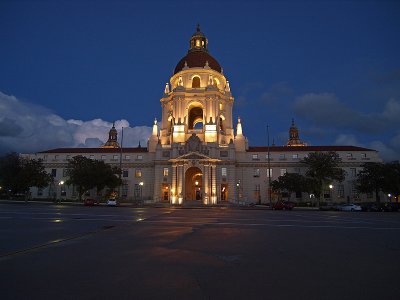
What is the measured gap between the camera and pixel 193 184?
271 ft

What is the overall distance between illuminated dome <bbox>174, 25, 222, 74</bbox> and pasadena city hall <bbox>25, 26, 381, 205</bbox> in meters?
0.31

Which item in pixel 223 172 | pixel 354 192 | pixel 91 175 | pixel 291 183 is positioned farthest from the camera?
pixel 354 192

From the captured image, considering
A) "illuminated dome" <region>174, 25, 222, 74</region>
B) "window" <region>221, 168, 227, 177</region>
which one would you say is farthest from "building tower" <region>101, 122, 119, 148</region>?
"window" <region>221, 168, 227, 177</region>

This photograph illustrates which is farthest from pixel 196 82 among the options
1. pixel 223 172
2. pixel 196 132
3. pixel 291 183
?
pixel 291 183

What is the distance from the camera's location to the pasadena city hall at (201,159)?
7456cm

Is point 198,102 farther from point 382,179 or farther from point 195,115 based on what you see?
point 382,179

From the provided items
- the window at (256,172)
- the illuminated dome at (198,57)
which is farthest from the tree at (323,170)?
the illuminated dome at (198,57)

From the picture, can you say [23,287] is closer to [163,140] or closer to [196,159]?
[196,159]

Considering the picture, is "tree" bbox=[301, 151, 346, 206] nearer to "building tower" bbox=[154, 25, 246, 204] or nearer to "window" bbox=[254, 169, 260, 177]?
"window" bbox=[254, 169, 260, 177]

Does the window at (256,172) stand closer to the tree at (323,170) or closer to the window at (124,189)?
the tree at (323,170)

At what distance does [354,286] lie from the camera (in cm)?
665

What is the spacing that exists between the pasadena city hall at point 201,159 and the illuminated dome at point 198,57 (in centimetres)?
31

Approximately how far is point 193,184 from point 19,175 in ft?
138

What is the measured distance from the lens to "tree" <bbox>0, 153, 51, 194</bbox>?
213ft
